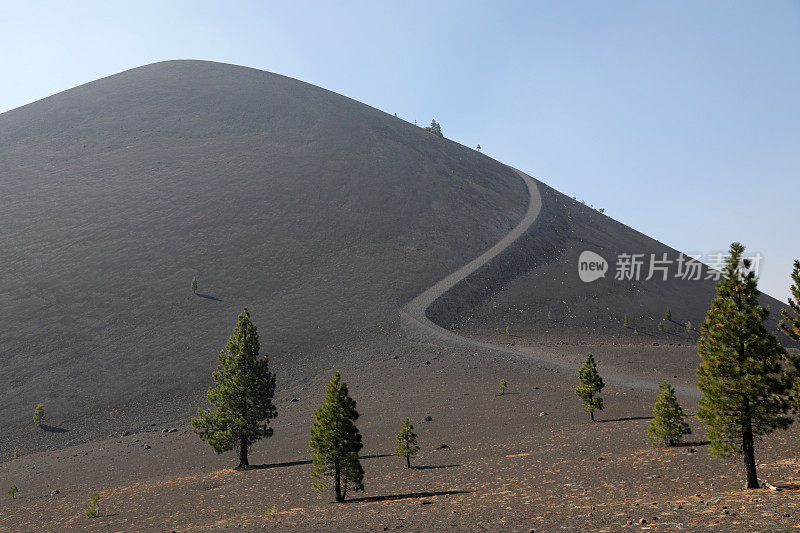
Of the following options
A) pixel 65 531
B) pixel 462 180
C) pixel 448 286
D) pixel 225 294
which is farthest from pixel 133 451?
pixel 462 180

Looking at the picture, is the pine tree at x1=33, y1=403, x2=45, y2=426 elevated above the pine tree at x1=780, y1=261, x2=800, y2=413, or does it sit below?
below

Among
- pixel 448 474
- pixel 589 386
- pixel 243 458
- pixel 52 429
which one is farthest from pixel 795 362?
pixel 52 429

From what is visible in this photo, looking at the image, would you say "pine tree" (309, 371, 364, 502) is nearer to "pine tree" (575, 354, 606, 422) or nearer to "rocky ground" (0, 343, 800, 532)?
"rocky ground" (0, 343, 800, 532)

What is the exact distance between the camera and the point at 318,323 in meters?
70.9

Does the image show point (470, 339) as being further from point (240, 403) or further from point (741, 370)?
point (741, 370)

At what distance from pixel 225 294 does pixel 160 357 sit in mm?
17916

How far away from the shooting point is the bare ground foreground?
2234cm

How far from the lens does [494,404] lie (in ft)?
146

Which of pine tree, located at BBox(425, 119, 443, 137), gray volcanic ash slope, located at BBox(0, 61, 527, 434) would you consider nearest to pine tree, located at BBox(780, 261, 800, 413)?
gray volcanic ash slope, located at BBox(0, 61, 527, 434)

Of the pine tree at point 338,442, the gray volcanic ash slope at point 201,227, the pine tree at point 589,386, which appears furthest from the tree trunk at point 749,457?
the gray volcanic ash slope at point 201,227

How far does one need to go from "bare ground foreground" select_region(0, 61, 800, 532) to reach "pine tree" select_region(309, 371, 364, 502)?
50.7 inches

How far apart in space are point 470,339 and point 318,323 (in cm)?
2252

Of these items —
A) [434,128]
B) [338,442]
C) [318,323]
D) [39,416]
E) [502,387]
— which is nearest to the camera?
[338,442]

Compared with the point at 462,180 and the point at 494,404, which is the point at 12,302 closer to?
the point at 494,404
